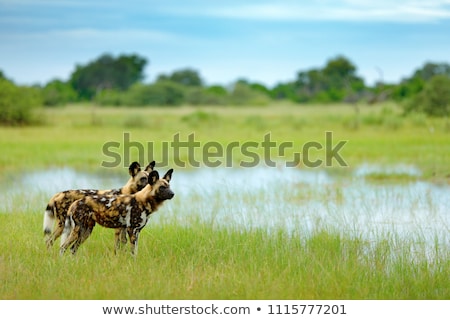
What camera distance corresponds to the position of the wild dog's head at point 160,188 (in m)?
6.81

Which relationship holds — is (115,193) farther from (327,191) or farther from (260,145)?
(260,145)

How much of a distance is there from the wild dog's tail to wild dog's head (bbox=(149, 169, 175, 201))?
1.23 meters

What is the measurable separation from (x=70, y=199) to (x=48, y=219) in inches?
14.1

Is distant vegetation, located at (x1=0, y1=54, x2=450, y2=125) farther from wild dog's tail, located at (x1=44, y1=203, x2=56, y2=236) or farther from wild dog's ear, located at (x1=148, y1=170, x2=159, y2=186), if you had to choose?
wild dog's ear, located at (x1=148, y1=170, x2=159, y2=186)

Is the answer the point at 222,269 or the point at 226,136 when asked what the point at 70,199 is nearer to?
the point at 222,269

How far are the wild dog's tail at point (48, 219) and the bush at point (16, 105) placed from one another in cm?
1885

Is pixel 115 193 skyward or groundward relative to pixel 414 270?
skyward

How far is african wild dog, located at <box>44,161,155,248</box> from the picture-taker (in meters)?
7.33

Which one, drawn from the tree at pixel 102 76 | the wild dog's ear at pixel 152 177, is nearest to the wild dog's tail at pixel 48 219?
the wild dog's ear at pixel 152 177

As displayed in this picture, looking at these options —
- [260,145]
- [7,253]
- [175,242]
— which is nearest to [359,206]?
[175,242]

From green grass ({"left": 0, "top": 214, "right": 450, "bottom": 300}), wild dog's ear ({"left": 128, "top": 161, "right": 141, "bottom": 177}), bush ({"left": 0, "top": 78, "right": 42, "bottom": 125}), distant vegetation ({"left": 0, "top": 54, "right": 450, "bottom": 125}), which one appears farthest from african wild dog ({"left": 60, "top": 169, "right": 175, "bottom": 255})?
distant vegetation ({"left": 0, "top": 54, "right": 450, "bottom": 125})

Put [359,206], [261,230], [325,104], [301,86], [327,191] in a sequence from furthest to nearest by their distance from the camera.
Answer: [301,86] → [325,104] → [327,191] → [359,206] → [261,230]

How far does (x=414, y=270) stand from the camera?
274 inches

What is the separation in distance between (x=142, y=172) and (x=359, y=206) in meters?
4.84
